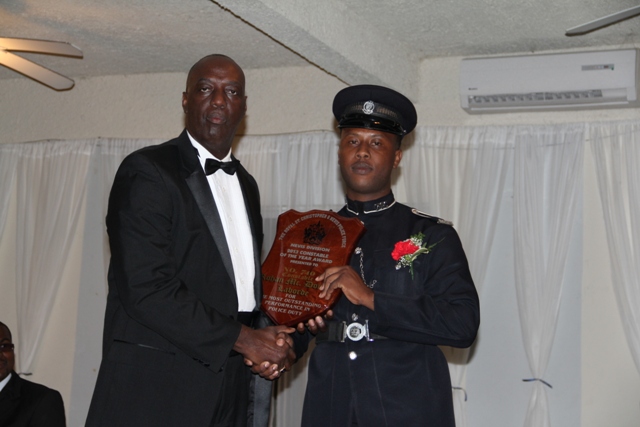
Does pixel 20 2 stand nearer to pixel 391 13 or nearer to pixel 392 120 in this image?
pixel 391 13

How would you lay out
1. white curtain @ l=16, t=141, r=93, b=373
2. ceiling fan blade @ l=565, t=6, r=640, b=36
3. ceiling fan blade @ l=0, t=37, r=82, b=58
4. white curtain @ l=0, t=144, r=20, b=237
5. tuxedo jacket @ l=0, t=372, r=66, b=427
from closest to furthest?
ceiling fan blade @ l=565, t=6, r=640, b=36 → tuxedo jacket @ l=0, t=372, r=66, b=427 → ceiling fan blade @ l=0, t=37, r=82, b=58 → white curtain @ l=16, t=141, r=93, b=373 → white curtain @ l=0, t=144, r=20, b=237

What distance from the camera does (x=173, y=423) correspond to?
9.89 ft

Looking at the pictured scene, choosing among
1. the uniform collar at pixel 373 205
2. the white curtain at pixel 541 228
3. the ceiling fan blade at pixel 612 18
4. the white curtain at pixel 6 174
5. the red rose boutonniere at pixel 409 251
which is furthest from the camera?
the white curtain at pixel 6 174

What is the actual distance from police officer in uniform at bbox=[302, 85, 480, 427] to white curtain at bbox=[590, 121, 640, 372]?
3.06 meters

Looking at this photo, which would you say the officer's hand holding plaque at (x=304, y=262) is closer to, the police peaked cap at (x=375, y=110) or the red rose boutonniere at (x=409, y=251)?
the red rose boutonniere at (x=409, y=251)

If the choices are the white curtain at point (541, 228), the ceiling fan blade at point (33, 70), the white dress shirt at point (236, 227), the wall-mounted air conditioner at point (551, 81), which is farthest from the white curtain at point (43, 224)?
the white dress shirt at point (236, 227)

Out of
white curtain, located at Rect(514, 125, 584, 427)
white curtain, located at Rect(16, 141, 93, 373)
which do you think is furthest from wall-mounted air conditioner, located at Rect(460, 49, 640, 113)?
white curtain, located at Rect(16, 141, 93, 373)

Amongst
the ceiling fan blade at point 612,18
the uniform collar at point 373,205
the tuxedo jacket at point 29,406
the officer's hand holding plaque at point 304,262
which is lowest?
the tuxedo jacket at point 29,406

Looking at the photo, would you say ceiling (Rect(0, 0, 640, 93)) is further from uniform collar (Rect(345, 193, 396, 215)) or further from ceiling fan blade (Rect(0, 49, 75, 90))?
uniform collar (Rect(345, 193, 396, 215))

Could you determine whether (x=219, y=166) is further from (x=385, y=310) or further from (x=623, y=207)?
(x=623, y=207)

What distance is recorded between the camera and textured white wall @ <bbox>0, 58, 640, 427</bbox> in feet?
19.7

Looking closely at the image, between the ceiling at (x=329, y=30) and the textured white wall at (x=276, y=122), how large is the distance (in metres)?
0.26

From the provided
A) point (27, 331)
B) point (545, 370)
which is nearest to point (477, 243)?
point (545, 370)

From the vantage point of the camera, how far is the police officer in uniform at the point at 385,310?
3.09 meters
